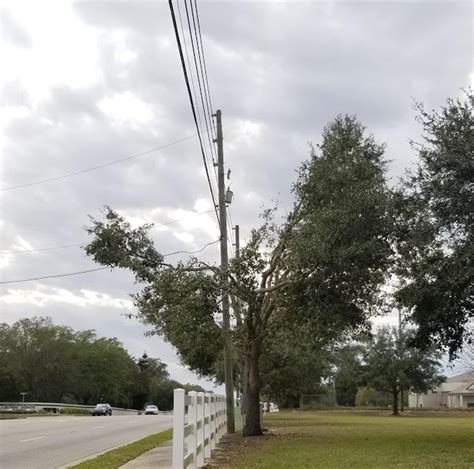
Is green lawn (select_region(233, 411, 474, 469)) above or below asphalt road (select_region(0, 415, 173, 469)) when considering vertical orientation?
above

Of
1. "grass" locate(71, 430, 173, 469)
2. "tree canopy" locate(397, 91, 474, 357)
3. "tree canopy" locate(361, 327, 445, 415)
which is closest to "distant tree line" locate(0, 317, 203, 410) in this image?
"tree canopy" locate(361, 327, 445, 415)

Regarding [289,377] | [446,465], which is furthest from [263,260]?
[289,377]

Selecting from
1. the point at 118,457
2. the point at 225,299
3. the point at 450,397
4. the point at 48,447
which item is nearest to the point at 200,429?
the point at 118,457

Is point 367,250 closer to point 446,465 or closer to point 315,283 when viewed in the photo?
point 315,283

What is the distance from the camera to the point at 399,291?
19125 millimetres

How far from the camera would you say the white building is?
79.4 metres

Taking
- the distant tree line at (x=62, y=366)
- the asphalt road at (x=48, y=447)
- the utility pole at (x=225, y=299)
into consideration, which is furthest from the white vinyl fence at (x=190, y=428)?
the distant tree line at (x=62, y=366)

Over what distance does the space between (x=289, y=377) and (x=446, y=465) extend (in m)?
25.1

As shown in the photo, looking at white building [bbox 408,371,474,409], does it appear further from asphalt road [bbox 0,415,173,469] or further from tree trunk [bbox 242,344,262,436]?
asphalt road [bbox 0,415,173,469]

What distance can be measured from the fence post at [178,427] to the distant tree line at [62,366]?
71.3 metres

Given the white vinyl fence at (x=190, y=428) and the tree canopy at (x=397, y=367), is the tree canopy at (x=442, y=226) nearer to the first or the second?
the white vinyl fence at (x=190, y=428)

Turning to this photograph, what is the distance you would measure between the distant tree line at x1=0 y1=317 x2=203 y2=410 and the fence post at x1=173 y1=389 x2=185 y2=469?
2808 inches

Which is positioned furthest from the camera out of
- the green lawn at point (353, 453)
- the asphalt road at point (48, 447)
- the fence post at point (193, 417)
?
the asphalt road at point (48, 447)

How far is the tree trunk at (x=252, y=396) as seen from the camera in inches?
930
